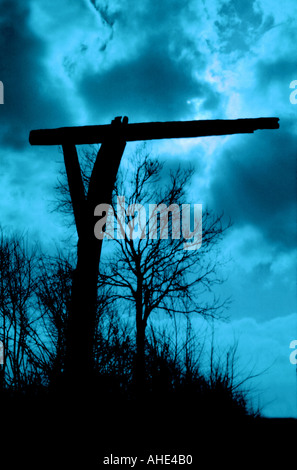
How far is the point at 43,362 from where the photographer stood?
211 inches

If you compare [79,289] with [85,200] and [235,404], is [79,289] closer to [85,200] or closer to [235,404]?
[85,200]

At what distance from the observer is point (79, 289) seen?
12.4ft

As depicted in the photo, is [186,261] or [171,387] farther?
[186,261]

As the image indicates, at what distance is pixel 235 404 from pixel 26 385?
2806mm

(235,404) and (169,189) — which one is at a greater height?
(169,189)

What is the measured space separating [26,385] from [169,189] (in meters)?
11.4
